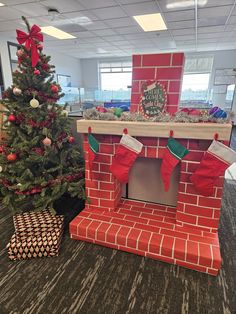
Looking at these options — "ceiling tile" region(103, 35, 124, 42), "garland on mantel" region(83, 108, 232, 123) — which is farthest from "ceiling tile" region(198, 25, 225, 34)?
"garland on mantel" region(83, 108, 232, 123)

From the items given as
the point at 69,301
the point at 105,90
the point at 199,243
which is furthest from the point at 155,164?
the point at 105,90

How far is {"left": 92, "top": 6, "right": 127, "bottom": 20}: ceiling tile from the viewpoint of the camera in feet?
12.0

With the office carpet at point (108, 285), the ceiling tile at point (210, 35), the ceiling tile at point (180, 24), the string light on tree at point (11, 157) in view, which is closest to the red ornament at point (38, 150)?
the string light on tree at point (11, 157)

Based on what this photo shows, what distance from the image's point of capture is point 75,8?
363 cm

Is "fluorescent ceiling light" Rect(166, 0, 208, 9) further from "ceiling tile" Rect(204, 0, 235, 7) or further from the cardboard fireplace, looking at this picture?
the cardboard fireplace

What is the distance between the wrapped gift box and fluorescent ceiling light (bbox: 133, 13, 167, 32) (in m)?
4.09

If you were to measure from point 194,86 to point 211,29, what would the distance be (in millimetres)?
3999

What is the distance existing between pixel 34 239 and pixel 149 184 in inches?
43.8

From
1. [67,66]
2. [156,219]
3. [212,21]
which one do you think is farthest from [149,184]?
[67,66]

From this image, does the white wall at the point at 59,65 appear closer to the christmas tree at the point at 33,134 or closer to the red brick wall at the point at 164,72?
the christmas tree at the point at 33,134

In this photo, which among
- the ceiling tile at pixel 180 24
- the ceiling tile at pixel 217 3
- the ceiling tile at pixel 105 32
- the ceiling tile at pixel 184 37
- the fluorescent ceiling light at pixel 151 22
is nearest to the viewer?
the ceiling tile at pixel 217 3

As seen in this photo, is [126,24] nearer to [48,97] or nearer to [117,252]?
[48,97]

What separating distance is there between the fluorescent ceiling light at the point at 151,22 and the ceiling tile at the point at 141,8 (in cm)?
20

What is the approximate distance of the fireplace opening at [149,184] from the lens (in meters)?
1.98
